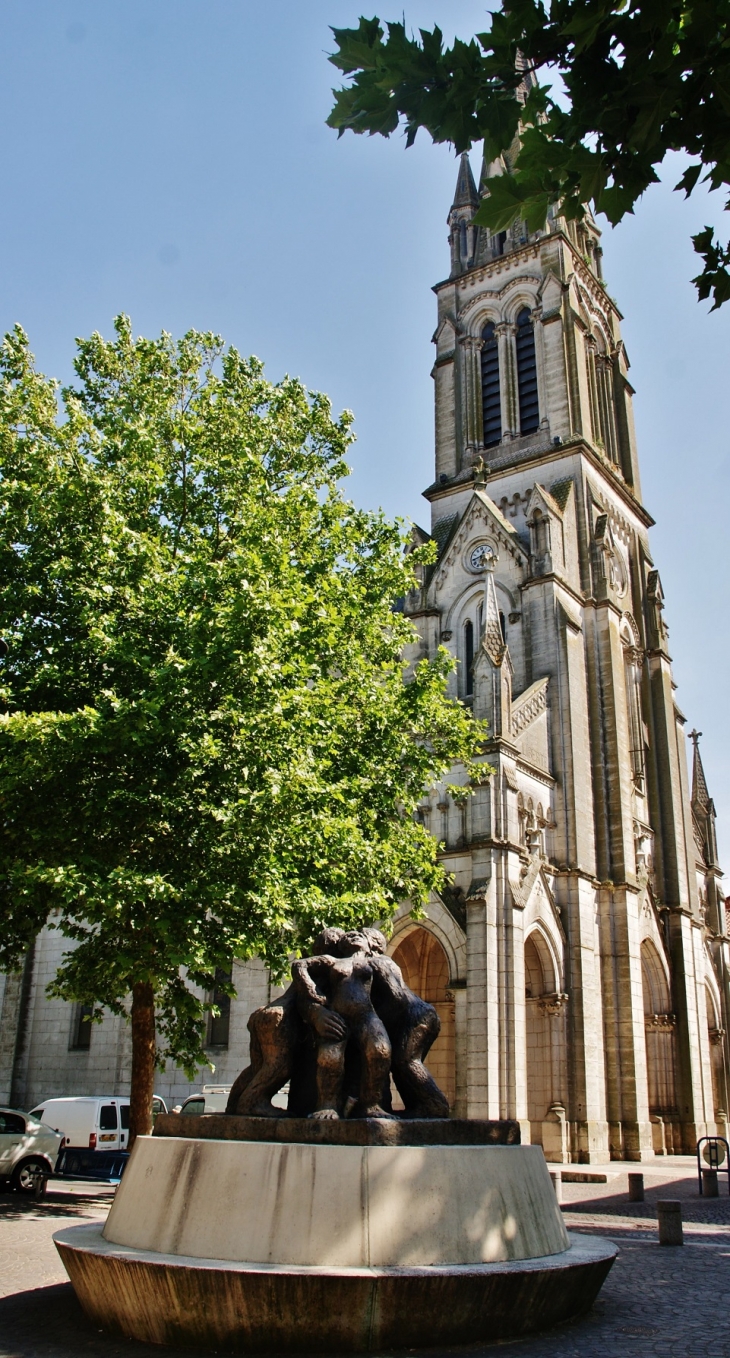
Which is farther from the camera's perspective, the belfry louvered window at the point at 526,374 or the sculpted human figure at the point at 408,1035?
the belfry louvered window at the point at 526,374

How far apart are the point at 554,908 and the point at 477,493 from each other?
1433 cm

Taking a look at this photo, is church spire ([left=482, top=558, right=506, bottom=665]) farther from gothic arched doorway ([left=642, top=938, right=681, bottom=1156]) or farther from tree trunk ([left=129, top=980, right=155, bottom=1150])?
tree trunk ([left=129, top=980, right=155, bottom=1150])

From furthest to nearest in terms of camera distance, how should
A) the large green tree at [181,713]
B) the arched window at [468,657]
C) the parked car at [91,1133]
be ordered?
the arched window at [468,657], the parked car at [91,1133], the large green tree at [181,713]

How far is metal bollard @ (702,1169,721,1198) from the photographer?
18.4 m

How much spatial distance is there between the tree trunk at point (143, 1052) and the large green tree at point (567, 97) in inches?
514

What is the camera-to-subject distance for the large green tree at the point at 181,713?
43.3 ft

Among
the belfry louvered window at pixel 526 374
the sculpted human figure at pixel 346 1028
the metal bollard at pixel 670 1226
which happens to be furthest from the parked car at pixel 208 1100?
the belfry louvered window at pixel 526 374

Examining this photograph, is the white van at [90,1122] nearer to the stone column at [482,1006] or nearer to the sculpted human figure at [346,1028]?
the stone column at [482,1006]

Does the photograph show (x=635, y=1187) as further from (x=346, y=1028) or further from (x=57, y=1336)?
(x=57, y=1336)

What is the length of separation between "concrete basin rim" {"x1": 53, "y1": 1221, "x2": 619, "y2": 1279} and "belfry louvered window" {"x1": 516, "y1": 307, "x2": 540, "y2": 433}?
104ft

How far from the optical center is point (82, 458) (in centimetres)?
1750

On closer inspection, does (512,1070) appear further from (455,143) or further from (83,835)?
(455,143)

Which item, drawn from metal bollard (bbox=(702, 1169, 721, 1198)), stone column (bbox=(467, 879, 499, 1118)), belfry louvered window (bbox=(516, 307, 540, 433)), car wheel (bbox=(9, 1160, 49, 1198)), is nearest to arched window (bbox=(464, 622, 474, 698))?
belfry louvered window (bbox=(516, 307, 540, 433))

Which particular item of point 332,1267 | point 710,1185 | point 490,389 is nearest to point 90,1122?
point 710,1185
